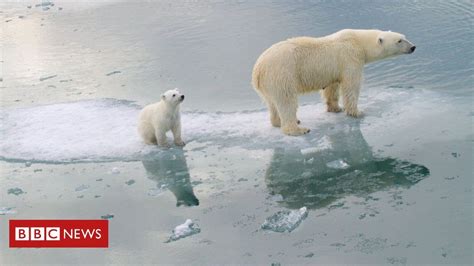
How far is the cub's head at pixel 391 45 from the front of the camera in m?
7.35

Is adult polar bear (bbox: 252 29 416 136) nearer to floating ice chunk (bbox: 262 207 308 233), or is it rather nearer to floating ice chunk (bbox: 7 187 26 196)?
floating ice chunk (bbox: 262 207 308 233)

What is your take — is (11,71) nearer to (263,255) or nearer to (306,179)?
(306,179)

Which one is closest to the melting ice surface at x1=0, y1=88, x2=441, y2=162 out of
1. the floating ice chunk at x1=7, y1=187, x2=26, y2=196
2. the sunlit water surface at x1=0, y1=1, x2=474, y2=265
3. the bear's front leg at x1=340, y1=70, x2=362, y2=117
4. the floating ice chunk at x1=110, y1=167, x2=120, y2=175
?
the sunlit water surface at x1=0, y1=1, x2=474, y2=265

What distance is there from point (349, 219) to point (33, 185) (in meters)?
3.09

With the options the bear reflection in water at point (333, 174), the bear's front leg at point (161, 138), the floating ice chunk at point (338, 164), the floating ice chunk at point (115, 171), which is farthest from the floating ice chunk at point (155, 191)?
the floating ice chunk at point (338, 164)

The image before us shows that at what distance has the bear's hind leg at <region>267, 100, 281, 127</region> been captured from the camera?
711 cm

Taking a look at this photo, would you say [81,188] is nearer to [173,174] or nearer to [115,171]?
[115,171]

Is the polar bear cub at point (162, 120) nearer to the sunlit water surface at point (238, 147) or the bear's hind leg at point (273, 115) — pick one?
the sunlit water surface at point (238, 147)

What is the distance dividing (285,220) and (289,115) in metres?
1.91

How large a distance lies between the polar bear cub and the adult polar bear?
0.91m

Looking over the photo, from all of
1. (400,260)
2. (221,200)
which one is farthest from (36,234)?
(400,260)

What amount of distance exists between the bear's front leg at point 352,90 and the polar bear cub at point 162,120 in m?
1.83

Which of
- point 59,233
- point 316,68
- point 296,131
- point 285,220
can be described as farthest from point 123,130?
point 285,220

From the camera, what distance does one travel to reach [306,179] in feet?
19.7
